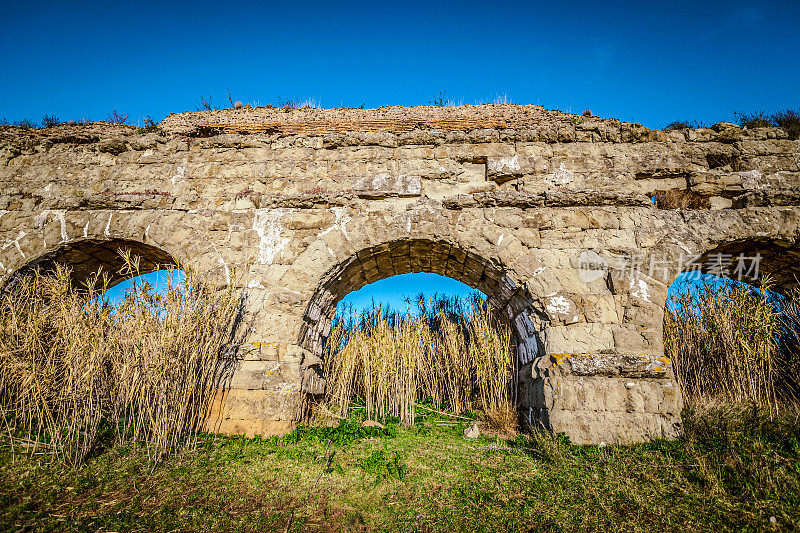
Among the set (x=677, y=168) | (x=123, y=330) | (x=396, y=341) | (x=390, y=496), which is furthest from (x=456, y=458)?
(x=677, y=168)

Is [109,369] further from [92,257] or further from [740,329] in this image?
[740,329]

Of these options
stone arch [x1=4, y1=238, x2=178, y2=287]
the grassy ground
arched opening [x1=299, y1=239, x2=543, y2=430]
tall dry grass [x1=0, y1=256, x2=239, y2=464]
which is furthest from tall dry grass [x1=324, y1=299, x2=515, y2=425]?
stone arch [x1=4, y1=238, x2=178, y2=287]

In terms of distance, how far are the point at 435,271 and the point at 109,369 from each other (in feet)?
12.8

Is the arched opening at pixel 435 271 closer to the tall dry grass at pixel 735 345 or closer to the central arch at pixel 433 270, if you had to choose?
the central arch at pixel 433 270

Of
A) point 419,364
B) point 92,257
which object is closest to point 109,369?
point 92,257

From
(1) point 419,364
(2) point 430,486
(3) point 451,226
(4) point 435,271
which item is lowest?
(2) point 430,486

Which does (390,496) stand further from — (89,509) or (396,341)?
(396,341)

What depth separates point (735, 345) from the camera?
4520 mm

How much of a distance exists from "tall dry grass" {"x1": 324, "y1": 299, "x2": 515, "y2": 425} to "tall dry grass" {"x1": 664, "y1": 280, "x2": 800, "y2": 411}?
208 cm

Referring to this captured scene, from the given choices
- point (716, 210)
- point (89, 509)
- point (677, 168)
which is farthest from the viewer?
point (677, 168)

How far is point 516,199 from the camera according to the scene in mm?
4816

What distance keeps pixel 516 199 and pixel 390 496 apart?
3.44 metres

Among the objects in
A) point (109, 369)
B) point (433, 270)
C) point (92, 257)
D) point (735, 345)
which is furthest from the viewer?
point (433, 270)

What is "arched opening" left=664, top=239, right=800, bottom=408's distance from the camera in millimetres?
4465
